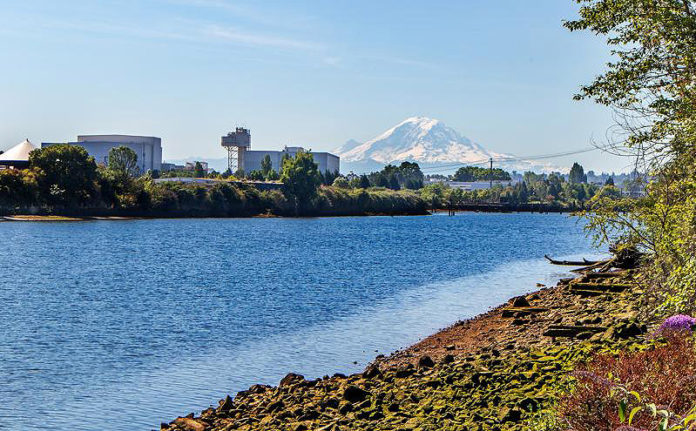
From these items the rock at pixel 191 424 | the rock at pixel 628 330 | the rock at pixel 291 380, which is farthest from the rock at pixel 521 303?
the rock at pixel 191 424

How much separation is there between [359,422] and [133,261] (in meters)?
65.3

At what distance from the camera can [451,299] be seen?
48531 mm

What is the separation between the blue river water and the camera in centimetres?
2473

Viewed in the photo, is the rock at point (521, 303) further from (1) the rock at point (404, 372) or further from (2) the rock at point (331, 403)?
(2) the rock at point (331, 403)

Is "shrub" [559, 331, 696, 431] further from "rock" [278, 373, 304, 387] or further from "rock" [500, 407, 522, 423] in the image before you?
"rock" [278, 373, 304, 387]

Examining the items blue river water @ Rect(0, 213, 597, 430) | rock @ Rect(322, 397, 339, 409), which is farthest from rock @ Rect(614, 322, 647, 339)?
blue river water @ Rect(0, 213, 597, 430)

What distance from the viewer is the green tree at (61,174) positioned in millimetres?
162625

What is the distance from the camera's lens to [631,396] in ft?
36.0

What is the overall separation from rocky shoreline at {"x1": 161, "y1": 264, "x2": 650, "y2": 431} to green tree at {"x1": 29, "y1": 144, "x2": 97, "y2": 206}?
149m

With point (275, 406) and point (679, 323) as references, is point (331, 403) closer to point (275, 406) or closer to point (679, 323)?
point (275, 406)

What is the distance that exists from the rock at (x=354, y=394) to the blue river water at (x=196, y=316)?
5521mm

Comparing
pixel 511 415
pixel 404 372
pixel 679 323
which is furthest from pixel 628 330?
pixel 511 415

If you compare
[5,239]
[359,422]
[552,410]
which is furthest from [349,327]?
[5,239]

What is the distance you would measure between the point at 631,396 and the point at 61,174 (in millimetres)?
164505
